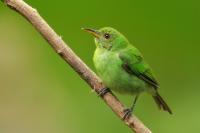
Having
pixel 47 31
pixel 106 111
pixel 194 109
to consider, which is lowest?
pixel 47 31

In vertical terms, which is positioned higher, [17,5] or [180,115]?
[180,115]

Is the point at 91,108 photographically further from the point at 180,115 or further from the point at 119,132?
the point at 180,115

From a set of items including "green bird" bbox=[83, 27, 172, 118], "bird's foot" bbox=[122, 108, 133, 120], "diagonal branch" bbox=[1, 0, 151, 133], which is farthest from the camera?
"green bird" bbox=[83, 27, 172, 118]

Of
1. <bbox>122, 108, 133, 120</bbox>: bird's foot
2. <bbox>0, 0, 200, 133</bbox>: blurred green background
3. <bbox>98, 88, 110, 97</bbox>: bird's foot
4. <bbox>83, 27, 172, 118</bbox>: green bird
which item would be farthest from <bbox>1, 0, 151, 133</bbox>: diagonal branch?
<bbox>0, 0, 200, 133</bbox>: blurred green background

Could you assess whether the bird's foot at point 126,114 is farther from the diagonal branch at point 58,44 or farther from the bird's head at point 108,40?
the bird's head at point 108,40

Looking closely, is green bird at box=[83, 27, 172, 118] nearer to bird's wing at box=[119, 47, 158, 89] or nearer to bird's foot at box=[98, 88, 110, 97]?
bird's wing at box=[119, 47, 158, 89]

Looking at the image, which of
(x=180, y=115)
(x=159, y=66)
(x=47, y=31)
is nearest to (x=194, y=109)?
(x=180, y=115)

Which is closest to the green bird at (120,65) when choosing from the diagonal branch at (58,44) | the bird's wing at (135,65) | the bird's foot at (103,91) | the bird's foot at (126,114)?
the bird's wing at (135,65)
